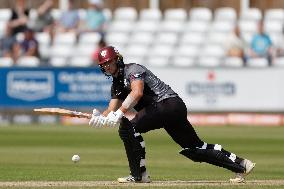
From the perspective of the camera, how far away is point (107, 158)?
16.0m

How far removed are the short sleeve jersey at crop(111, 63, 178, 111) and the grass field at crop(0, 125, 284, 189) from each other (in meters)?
0.89

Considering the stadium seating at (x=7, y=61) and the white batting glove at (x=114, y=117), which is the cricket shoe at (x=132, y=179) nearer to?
the white batting glove at (x=114, y=117)

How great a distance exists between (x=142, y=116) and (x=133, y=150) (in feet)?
1.20

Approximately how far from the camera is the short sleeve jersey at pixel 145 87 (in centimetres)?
1134

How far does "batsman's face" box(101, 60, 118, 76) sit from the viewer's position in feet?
37.2

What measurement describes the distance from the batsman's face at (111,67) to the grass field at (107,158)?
1.15 metres

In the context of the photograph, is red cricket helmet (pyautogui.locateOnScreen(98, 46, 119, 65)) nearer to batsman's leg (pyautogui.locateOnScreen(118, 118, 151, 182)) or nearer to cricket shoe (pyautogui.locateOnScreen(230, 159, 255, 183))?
batsman's leg (pyautogui.locateOnScreen(118, 118, 151, 182))

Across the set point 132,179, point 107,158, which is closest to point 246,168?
point 132,179

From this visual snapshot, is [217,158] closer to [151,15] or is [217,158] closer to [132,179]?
[132,179]

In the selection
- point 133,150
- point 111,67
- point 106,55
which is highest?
point 106,55

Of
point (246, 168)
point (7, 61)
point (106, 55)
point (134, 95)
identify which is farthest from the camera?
point (7, 61)

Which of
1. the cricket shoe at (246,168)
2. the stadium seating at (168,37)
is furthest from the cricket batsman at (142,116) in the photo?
the stadium seating at (168,37)

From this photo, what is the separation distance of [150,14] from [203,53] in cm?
218

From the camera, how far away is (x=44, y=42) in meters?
27.2
